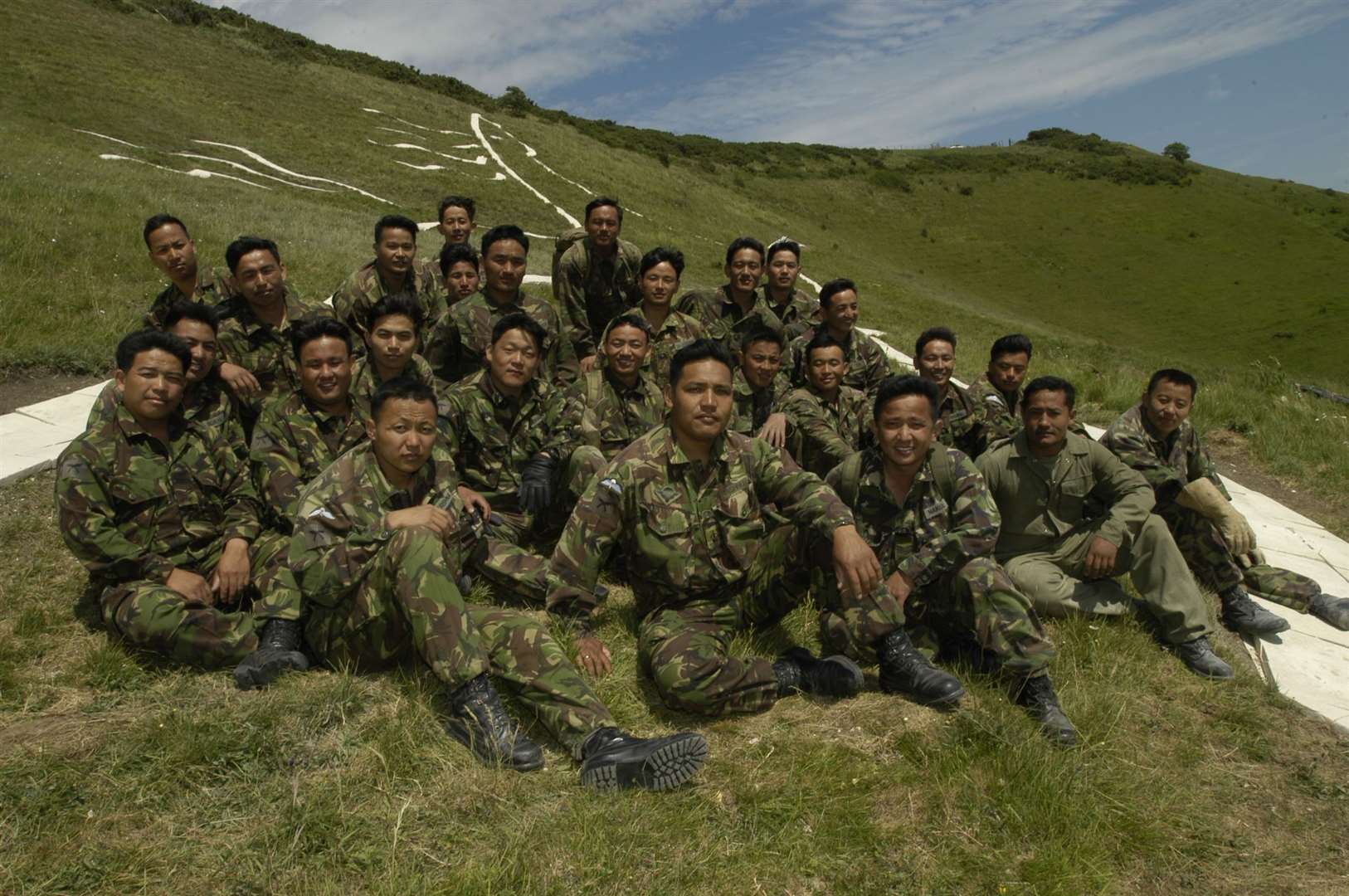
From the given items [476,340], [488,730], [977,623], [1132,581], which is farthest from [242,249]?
[1132,581]

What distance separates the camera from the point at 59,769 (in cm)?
303

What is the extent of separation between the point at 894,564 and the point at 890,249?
4477 cm

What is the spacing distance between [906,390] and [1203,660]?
7.38 feet

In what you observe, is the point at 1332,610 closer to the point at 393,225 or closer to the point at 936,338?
the point at 936,338

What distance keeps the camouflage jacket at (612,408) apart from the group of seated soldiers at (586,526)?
0.02 meters

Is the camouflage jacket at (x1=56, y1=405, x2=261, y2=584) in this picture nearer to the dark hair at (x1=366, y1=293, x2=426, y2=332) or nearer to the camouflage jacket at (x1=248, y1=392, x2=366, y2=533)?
the camouflage jacket at (x1=248, y1=392, x2=366, y2=533)

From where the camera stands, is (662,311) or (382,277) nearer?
(662,311)

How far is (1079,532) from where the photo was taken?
195 inches

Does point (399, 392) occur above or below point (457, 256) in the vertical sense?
below

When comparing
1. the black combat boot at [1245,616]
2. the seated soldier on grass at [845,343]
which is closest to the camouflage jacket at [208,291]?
the seated soldier on grass at [845,343]

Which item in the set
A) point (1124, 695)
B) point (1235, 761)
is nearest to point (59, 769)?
point (1124, 695)

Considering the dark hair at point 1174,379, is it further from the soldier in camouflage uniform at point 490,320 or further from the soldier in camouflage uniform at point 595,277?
the soldier in camouflage uniform at point 595,277

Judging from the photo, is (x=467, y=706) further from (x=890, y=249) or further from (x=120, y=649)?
(x=890, y=249)

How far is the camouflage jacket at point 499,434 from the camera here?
17.5 feet
